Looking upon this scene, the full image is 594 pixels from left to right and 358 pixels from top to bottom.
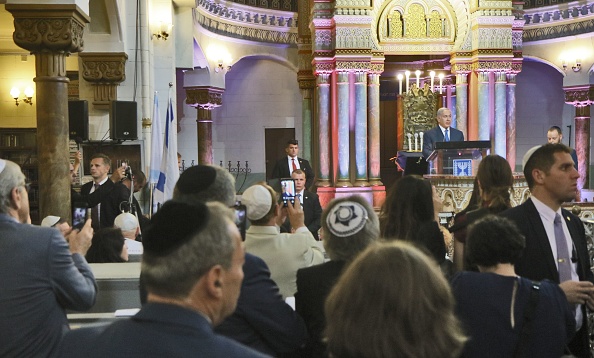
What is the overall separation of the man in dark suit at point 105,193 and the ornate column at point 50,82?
0.38 metres

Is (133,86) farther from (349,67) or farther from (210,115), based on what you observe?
(210,115)

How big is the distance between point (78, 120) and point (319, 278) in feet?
20.7

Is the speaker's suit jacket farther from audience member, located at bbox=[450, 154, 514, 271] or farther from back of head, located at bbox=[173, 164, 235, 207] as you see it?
back of head, located at bbox=[173, 164, 235, 207]

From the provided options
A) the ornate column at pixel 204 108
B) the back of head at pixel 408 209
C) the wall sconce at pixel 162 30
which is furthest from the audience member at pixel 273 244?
the ornate column at pixel 204 108

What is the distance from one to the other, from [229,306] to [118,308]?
223cm

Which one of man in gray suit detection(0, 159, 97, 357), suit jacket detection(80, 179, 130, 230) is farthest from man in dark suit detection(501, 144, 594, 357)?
suit jacket detection(80, 179, 130, 230)

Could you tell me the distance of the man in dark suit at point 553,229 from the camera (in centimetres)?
303

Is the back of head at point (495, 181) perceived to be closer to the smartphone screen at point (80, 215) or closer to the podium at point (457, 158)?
the smartphone screen at point (80, 215)

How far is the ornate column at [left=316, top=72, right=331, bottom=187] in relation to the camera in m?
13.8

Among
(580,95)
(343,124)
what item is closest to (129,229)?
(343,124)

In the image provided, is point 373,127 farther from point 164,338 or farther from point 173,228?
point 164,338

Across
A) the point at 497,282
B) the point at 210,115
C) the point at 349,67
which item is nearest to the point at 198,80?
the point at 210,115

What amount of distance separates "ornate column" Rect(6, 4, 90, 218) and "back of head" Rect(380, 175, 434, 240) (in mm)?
4171

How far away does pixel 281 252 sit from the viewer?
3.03 meters
